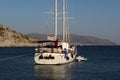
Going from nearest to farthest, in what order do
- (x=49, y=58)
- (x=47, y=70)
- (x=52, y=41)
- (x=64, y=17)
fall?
(x=47, y=70), (x=49, y=58), (x=52, y=41), (x=64, y=17)

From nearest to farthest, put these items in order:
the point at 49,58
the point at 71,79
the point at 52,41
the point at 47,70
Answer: the point at 71,79 → the point at 47,70 → the point at 49,58 → the point at 52,41

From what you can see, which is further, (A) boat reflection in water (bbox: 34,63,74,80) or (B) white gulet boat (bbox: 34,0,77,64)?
(B) white gulet boat (bbox: 34,0,77,64)

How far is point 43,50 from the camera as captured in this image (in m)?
75.0

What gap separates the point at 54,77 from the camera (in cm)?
5678

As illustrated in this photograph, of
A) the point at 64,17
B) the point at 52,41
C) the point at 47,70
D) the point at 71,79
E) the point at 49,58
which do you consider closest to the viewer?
the point at 71,79

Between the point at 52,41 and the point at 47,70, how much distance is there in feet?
43.1

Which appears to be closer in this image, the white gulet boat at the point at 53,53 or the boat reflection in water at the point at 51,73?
the boat reflection in water at the point at 51,73

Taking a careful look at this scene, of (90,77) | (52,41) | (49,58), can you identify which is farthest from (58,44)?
(90,77)

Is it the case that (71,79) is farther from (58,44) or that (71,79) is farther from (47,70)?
(58,44)

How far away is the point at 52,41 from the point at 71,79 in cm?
2479

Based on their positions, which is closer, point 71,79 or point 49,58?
point 71,79

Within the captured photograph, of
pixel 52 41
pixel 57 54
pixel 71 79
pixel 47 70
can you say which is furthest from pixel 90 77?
pixel 52 41

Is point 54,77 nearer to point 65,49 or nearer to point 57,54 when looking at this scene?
point 57,54

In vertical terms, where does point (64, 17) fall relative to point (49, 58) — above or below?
above
